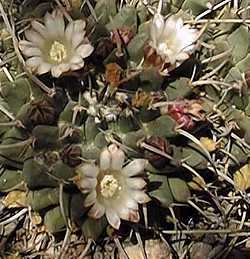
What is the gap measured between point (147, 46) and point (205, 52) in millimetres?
223

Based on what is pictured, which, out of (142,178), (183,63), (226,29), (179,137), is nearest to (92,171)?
(142,178)

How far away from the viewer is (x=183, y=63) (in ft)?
6.02

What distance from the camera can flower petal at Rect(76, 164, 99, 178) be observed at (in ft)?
5.26

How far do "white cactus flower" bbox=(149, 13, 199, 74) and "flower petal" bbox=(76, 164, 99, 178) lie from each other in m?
0.32

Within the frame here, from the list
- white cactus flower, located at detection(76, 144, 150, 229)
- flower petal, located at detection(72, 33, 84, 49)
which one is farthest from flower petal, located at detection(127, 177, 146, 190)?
flower petal, located at detection(72, 33, 84, 49)

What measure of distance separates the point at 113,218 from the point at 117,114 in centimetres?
26

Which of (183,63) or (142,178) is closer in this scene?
(142,178)

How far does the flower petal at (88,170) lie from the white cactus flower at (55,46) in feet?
0.75

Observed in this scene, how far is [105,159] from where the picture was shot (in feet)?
5.31

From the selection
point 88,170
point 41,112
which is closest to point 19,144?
point 41,112

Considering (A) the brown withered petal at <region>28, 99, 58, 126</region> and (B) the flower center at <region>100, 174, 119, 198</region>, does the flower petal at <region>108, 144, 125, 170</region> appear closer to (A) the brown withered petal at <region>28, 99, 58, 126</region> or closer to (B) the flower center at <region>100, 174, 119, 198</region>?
(B) the flower center at <region>100, 174, 119, 198</region>

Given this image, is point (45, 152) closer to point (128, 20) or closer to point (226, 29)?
point (128, 20)

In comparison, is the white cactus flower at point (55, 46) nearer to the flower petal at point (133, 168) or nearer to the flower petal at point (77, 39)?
the flower petal at point (77, 39)

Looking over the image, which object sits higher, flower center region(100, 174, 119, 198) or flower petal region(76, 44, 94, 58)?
flower petal region(76, 44, 94, 58)
